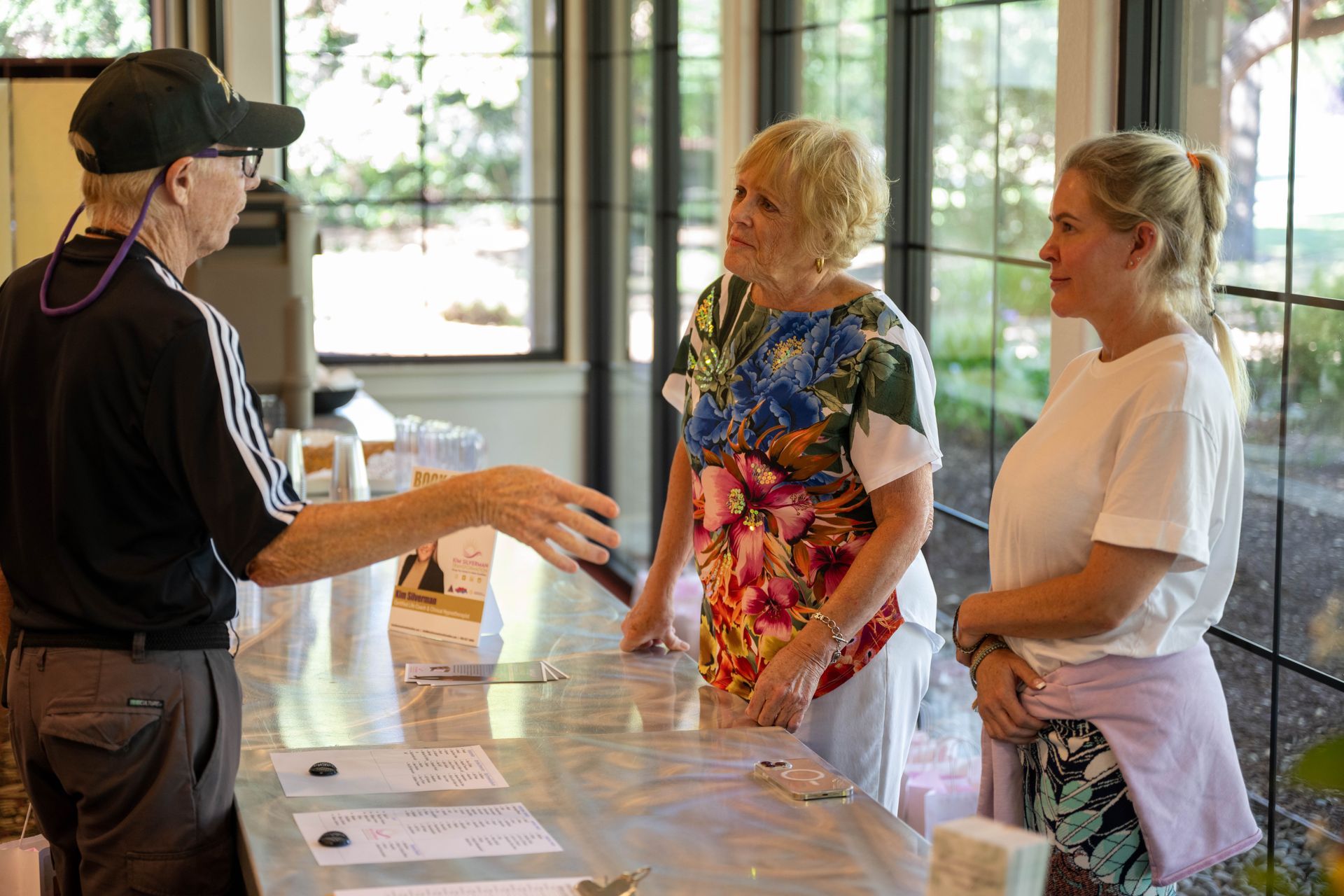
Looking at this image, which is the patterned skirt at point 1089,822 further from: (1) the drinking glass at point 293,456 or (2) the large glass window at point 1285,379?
(1) the drinking glass at point 293,456

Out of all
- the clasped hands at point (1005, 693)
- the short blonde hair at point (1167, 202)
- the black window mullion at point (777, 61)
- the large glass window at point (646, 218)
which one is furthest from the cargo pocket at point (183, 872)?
the large glass window at point (646, 218)

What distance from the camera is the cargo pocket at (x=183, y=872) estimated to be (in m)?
1.46

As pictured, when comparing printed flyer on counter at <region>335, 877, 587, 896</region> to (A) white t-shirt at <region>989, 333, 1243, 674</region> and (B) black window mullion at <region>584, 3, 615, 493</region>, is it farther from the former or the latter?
(B) black window mullion at <region>584, 3, 615, 493</region>

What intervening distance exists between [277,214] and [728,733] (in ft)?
8.88

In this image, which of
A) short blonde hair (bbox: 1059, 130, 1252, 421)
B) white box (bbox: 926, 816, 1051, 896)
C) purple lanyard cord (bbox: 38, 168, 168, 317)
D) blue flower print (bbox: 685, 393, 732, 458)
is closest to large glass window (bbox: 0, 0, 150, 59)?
blue flower print (bbox: 685, 393, 732, 458)

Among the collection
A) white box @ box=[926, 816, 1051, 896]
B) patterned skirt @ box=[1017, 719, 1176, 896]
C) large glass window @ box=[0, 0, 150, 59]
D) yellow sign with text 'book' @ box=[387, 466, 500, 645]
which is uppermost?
large glass window @ box=[0, 0, 150, 59]

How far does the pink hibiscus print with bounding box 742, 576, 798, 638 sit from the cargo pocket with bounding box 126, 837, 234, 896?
0.82m

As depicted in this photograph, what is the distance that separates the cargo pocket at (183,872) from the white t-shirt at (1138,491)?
40.5 inches

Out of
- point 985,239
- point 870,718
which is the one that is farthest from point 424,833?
point 985,239

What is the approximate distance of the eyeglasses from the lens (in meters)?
1.49

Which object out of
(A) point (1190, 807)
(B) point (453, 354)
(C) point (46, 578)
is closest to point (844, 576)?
(A) point (1190, 807)

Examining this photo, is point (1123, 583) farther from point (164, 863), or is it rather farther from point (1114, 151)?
point (164, 863)

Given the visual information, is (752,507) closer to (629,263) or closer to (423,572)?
(423,572)

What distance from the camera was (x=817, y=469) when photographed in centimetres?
194
